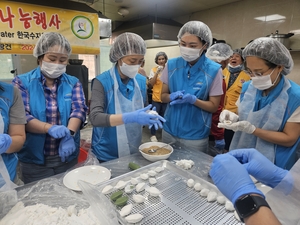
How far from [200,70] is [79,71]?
3213 mm

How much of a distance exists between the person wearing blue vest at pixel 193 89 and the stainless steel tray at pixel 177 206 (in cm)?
54

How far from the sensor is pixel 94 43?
2900mm

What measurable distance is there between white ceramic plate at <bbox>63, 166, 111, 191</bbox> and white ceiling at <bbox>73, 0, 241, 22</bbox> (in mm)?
3667

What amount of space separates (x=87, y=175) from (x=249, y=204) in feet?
2.80

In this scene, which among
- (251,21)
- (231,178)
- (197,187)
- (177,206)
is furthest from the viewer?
(251,21)

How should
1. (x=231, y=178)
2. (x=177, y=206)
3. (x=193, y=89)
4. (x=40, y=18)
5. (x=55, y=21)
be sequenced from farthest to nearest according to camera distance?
(x=55, y=21)
(x=40, y=18)
(x=193, y=89)
(x=177, y=206)
(x=231, y=178)

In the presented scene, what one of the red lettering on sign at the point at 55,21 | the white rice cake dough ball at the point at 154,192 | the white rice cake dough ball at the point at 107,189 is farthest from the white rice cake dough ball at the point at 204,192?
the red lettering on sign at the point at 55,21

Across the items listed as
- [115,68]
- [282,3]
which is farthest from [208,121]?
[282,3]

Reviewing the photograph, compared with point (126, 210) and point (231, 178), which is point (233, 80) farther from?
point (126, 210)

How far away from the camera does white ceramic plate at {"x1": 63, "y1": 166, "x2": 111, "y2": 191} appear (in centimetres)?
106

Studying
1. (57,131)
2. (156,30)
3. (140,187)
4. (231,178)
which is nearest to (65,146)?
(57,131)

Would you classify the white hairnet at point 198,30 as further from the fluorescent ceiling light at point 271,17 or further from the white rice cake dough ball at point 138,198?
the fluorescent ceiling light at point 271,17

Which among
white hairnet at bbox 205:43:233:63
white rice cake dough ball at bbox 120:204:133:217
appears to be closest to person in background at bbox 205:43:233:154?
white hairnet at bbox 205:43:233:63

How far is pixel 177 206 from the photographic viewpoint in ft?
2.97
